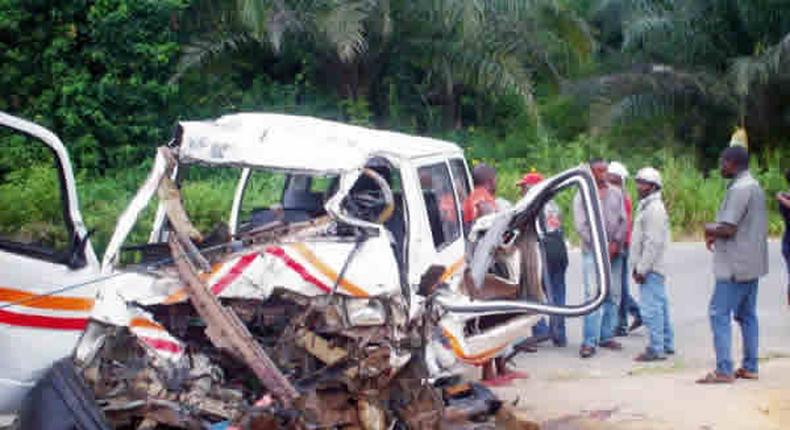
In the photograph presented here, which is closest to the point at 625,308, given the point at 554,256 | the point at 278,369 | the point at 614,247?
the point at 614,247

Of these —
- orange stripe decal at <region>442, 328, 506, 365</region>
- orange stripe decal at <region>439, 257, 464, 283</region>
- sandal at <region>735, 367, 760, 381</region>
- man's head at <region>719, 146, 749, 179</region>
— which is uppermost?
man's head at <region>719, 146, 749, 179</region>

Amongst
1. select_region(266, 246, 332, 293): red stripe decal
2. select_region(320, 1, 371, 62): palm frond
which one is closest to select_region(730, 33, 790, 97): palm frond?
select_region(320, 1, 371, 62): palm frond

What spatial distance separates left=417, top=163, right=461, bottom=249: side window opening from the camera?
7.86m

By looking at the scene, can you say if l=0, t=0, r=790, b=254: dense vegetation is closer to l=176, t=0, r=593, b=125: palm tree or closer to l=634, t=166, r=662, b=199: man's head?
l=176, t=0, r=593, b=125: palm tree

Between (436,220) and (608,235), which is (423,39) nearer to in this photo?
(608,235)

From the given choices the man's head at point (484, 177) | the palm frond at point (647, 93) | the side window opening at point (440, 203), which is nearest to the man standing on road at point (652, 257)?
the man's head at point (484, 177)

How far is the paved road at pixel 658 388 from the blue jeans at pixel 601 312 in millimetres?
202

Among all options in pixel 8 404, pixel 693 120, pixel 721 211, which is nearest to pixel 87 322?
pixel 8 404

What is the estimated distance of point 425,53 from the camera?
67.8 ft

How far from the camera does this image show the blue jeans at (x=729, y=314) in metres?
8.16

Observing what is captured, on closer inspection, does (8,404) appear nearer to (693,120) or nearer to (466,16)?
(466,16)

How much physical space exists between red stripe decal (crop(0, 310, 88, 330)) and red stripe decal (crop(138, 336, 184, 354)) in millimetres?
343

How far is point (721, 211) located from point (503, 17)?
480 inches

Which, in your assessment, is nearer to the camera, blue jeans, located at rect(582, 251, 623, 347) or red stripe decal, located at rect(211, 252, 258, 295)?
red stripe decal, located at rect(211, 252, 258, 295)
